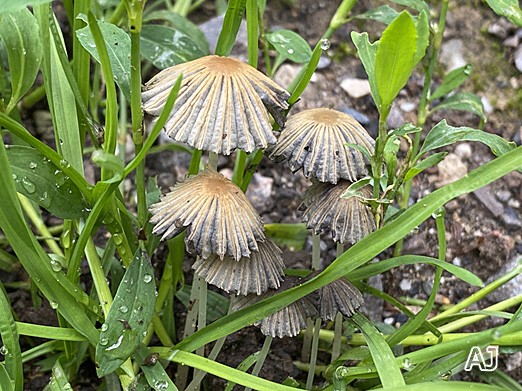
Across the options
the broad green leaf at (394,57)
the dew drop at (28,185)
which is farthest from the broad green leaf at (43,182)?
the broad green leaf at (394,57)

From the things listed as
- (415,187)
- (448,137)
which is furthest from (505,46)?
(448,137)

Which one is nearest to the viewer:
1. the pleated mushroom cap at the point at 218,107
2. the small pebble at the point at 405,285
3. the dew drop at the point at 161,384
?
the pleated mushroom cap at the point at 218,107

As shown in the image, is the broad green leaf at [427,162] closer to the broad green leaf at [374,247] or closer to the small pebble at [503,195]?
the broad green leaf at [374,247]

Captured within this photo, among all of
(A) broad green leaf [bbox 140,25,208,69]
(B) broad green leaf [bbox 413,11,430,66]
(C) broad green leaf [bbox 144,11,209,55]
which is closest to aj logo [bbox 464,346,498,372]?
(B) broad green leaf [bbox 413,11,430,66]

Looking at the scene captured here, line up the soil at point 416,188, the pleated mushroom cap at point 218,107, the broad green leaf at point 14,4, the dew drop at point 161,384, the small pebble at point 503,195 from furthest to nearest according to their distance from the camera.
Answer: the small pebble at point 503,195
the soil at point 416,188
the dew drop at point 161,384
the pleated mushroom cap at point 218,107
the broad green leaf at point 14,4

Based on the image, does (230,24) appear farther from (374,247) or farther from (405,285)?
(405,285)

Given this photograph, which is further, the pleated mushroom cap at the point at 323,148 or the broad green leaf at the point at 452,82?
the broad green leaf at the point at 452,82

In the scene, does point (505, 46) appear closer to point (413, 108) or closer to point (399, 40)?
point (413, 108)

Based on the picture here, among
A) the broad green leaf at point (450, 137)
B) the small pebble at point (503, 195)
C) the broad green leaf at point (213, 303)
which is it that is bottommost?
the broad green leaf at point (213, 303)
